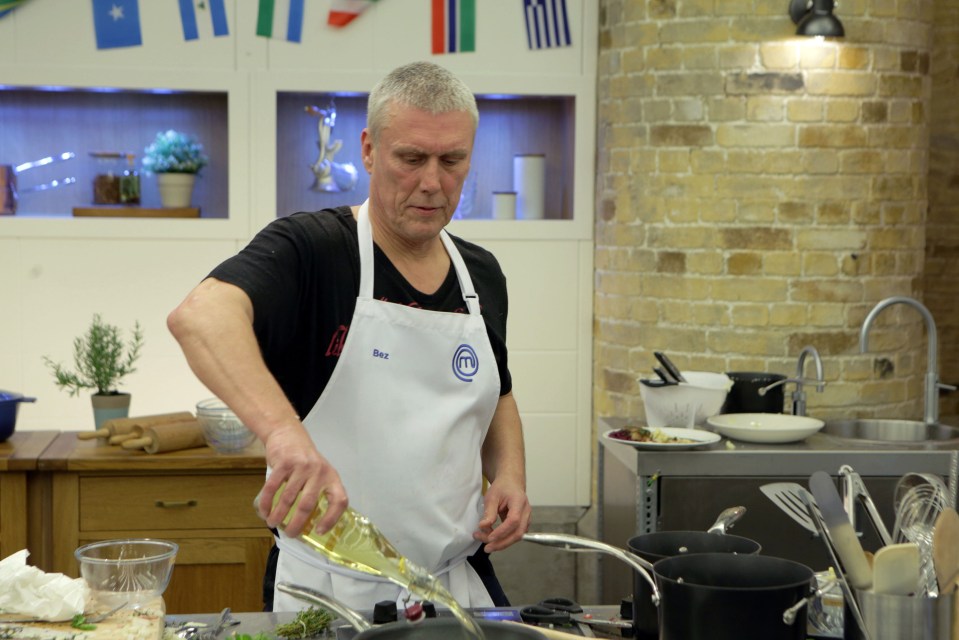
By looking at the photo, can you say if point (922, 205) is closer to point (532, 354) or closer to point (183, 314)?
point (532, 354)

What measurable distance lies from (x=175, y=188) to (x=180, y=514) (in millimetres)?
1971

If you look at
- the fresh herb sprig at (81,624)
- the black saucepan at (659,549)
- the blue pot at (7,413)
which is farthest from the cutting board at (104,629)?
the blue pot at (7,413)

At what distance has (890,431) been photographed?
3428mm

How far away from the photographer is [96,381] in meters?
3.53

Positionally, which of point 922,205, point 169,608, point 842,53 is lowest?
point 169,608

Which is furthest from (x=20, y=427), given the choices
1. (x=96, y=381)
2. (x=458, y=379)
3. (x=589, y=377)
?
(x=458, y=379)

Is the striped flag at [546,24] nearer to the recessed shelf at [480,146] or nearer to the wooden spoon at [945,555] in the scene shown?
the recessed shelf at [480,146]

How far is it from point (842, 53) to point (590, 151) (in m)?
1.07

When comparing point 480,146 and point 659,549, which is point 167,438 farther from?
point 480,146

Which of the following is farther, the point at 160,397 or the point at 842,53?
the point at 160,397

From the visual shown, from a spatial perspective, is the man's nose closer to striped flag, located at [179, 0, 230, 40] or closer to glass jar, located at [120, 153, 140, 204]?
striped flag, located at [179, 0, 230, 40]

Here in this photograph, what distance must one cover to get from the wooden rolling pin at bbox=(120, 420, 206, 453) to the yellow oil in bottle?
186 cm

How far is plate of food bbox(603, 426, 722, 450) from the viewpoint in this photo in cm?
304

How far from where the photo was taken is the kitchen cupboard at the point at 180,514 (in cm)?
312
